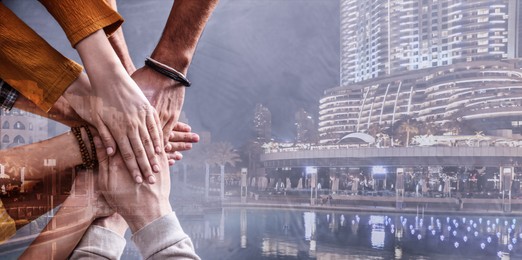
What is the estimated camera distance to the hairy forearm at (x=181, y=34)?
2.87 ft

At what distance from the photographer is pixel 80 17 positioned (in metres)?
0.76

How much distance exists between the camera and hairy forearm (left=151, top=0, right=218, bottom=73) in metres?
0.88

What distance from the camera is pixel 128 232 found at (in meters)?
0.93

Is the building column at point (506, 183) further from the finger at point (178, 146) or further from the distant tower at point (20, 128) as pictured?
the distant tower at point (20, 128)

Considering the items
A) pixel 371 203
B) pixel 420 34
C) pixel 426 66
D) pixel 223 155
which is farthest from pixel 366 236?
pixel 223 155

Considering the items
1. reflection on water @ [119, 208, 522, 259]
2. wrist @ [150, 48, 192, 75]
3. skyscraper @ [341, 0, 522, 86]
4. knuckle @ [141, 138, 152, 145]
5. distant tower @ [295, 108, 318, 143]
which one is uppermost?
skyscraper @ [341, 0, 522, 86]

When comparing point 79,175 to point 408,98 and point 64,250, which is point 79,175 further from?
point 408,98

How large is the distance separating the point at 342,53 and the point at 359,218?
33.8 inches

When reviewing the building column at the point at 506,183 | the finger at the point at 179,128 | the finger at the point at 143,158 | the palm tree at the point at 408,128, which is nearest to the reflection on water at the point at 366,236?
the building column at the point at 506,183

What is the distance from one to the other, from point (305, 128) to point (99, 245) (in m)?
1.38

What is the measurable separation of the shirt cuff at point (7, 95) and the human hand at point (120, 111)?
6.6 inches

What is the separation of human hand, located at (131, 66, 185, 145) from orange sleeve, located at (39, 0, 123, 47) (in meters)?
0.10

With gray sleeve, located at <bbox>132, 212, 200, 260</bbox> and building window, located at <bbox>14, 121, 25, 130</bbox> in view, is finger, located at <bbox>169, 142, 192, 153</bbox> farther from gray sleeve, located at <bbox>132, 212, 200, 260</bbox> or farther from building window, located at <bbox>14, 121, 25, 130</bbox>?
building window, located at <bbox>14, 121, 25, 130</bbox>
